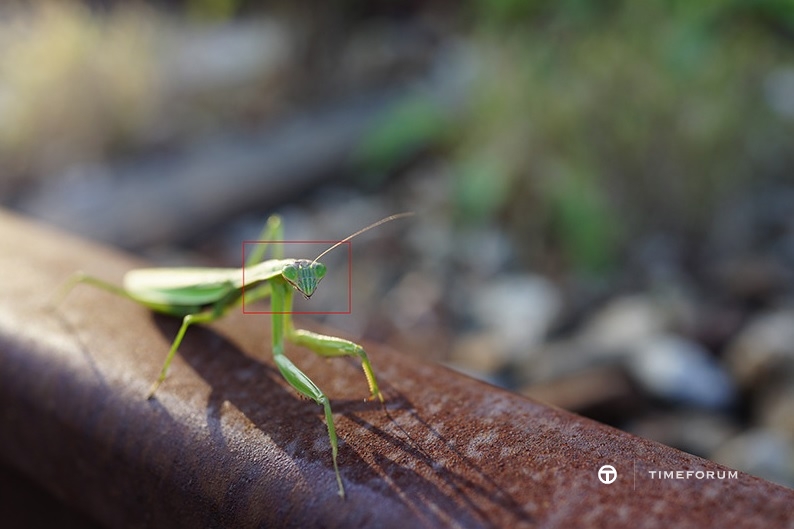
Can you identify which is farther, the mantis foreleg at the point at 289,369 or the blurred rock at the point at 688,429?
the blurred rock at the point at 688,429

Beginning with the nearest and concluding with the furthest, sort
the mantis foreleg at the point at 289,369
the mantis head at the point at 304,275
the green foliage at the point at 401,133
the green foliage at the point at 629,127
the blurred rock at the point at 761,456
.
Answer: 1. the mantis foreleg at the point at 289,369
2. the mantis head at the point at 304,275
3. the blurred rock at the point at 761,456
4. the green foliage at the point at 629,127
5. the green foliage at the point at 401,133

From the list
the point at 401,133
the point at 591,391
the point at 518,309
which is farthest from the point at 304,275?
the point at 401,133

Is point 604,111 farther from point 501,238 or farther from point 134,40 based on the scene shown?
point 134,40

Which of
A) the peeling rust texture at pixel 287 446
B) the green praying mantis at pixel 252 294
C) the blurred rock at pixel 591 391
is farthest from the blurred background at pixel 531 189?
the peeling rust texture at pixel 287 446

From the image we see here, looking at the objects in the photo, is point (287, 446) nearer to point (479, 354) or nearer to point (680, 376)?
point (680, 376)

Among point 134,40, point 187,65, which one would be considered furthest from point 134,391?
point 187,65

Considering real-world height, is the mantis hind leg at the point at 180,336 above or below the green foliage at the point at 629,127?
below

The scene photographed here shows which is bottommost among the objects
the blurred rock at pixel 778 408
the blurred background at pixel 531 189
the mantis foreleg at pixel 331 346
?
the blurred rock at pixel 778 408

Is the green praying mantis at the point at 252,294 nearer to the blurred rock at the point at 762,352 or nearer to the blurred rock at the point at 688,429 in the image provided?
the blurred rock at the point at 688,429
